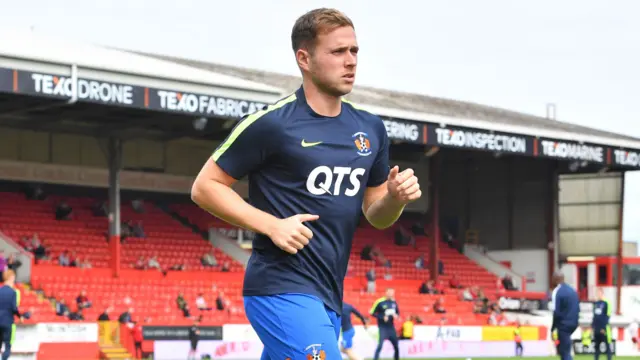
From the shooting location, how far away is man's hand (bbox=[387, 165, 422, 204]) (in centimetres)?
575

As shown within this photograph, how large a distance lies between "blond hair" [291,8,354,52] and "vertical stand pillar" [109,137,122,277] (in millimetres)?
30718

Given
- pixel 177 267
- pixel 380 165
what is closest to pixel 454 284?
pixel 177 267

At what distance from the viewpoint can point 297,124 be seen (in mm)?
5777

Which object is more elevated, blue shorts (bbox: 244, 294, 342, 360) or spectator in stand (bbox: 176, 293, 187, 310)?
blue shorts (bbox: 244, 294, 342, 360)

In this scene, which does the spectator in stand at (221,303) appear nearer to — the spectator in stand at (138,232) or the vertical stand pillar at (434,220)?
the spectator in stand at (138,232)

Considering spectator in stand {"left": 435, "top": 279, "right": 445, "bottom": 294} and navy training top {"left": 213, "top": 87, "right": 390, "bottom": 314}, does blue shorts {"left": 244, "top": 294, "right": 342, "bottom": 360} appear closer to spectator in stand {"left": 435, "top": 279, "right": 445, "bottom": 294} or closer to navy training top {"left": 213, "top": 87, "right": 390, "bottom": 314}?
navy training top {"left": 213, "top": 87, "right": 390, "bottom": 314}

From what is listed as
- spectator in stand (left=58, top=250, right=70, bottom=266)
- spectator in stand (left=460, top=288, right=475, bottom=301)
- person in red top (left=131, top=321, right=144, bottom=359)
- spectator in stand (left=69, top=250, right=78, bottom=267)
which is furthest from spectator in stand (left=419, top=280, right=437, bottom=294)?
person in red top (left=131, top=321, right=144, bottom=359)

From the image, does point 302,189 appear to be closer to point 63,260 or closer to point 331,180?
point 331,180

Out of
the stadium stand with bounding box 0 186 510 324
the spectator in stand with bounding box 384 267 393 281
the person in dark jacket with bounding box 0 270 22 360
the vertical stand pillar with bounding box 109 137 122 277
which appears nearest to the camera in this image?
the person in dark jacket with bounding box 0 270 22 360

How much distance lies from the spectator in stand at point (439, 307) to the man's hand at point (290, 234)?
35246 millimetres

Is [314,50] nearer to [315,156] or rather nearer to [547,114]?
[315,156]

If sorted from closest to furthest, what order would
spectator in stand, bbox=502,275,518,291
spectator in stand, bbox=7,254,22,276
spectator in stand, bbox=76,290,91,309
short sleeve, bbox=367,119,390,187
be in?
1. short sleeve, bbox=367,119,390,187
2. spectator in stand, bbox=76,290,91,309
3. spectator in stand, bbox=7,254,22,276
4. spectator in stand, bbox=502,275,518,291

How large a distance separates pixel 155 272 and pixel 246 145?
31449 mm

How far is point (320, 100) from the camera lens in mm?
5883
